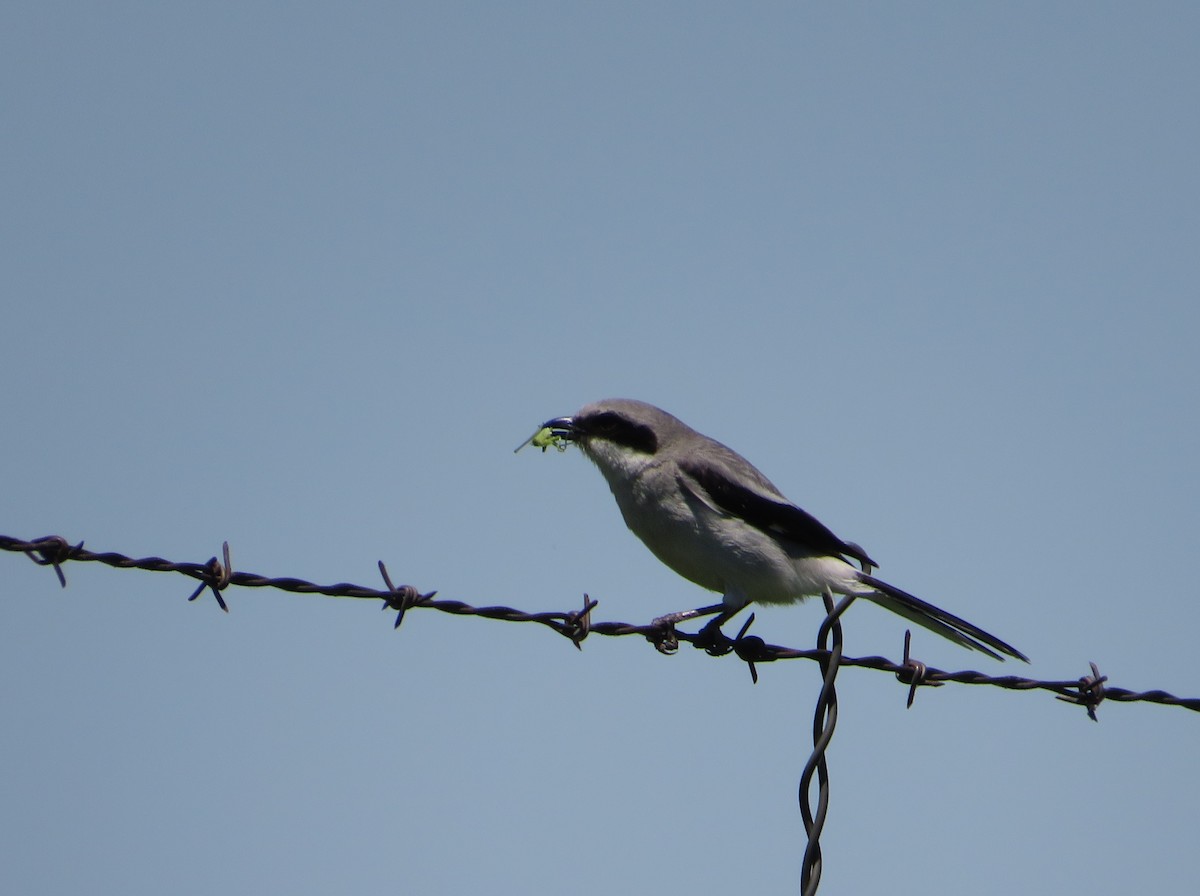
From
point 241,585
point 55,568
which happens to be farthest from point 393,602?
point 55,568

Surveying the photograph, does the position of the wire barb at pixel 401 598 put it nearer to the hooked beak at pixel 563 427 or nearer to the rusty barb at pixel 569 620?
the rusty barb at pixel 569 620

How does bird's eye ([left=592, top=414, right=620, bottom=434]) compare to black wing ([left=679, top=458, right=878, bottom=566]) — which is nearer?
black wing ([left=679, top=458, right=878, bottom=566])

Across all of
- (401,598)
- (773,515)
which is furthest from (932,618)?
(401,598)

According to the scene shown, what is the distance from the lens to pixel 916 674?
182 inches

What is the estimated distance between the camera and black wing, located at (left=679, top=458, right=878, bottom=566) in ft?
22.2

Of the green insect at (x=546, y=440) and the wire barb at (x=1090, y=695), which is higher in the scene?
the green insect at (x=546, y=440)

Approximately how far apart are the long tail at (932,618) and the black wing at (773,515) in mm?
164

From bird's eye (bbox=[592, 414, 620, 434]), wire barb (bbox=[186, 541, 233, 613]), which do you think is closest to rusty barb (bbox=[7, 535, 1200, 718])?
wire barb (bbox=[186, 541, 233, 613])

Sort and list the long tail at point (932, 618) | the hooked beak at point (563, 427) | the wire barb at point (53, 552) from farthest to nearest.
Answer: the hooked beak at point (563, 427) → the long tail at point (932, 618) → the wire barb at point (53, 552)

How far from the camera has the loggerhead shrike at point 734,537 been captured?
6762 millimetres

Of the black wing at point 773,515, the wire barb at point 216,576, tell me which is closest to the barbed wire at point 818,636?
the wire barb at point 216,576

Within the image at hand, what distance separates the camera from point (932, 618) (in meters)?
6.44

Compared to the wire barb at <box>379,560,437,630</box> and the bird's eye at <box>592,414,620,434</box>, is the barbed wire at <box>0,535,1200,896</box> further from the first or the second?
the bird's eye at <box>592,414,620,434</box>

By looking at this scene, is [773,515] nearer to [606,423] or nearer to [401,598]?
[606,423]
